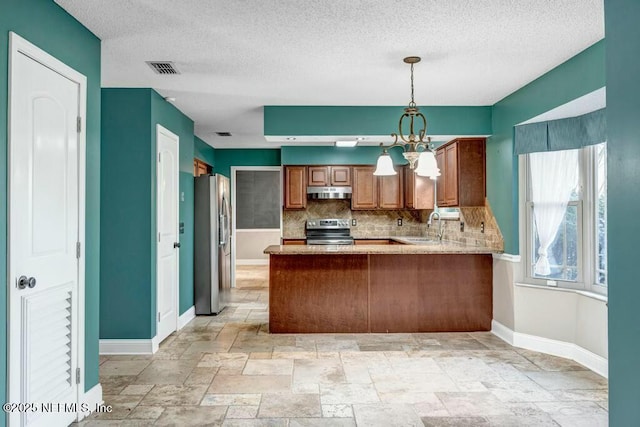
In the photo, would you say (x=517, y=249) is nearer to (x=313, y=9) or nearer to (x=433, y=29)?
(x=433, y=29)

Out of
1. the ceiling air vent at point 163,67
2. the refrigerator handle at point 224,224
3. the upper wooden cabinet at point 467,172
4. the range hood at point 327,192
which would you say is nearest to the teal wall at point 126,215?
the ceiling air vent at point 163,67

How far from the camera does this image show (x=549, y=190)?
4.29 meters

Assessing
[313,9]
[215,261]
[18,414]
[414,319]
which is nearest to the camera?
[18,414]

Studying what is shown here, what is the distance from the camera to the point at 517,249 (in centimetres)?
444

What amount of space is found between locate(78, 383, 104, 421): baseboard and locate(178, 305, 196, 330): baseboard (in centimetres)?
200

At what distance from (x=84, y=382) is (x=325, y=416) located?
4.94 feet

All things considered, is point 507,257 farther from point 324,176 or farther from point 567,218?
point 324,176

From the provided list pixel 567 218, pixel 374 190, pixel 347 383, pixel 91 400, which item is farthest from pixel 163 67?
pixel 374 190

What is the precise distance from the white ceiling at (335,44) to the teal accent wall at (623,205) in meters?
1.40

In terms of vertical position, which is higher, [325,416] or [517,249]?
[517,249]

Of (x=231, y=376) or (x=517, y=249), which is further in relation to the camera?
(x=517, y=249)

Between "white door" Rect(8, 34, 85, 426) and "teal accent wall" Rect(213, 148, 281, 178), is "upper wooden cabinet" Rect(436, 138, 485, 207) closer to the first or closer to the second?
"white door" Rect(8, 34, 85, 426)

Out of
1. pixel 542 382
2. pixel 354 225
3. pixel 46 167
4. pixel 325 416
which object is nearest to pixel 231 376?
pixel 325 416

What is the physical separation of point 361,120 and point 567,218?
7.37 ft
